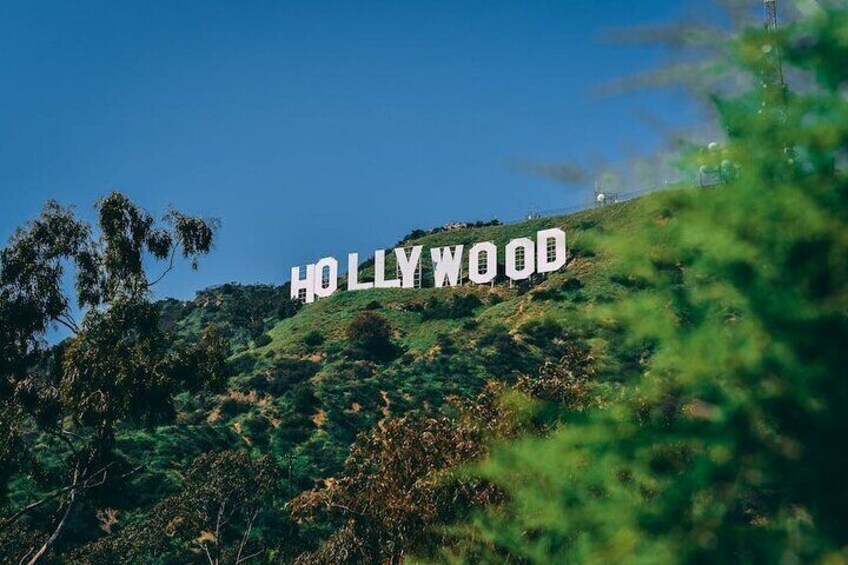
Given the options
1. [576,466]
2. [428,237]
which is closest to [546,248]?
[428,237]

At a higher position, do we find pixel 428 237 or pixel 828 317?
pixel 428 237

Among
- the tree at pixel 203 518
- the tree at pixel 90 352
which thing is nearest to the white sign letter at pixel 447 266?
the tree at pixel 203 518

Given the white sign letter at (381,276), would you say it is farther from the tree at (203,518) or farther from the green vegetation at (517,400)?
the tree at (203,518)

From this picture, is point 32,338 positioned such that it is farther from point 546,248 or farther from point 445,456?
point 546,248

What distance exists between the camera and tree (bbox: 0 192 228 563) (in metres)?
20.9

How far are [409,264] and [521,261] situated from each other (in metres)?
11.1

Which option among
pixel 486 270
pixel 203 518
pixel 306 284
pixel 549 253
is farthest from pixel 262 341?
pixel 203 518

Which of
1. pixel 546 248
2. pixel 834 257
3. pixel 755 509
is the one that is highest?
pixel 546 248

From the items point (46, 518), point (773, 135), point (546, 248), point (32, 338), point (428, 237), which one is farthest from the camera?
point (428, 237)

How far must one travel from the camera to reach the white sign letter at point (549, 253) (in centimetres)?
7375

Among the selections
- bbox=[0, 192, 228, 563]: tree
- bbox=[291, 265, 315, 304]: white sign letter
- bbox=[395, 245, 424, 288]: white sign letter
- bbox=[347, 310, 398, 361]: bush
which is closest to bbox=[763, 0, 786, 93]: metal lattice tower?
bbox=[0, 192, 228, 563]: tree

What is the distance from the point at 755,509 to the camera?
116 inches

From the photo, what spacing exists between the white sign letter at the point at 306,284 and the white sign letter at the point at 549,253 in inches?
909

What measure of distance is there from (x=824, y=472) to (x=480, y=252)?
78430mm
